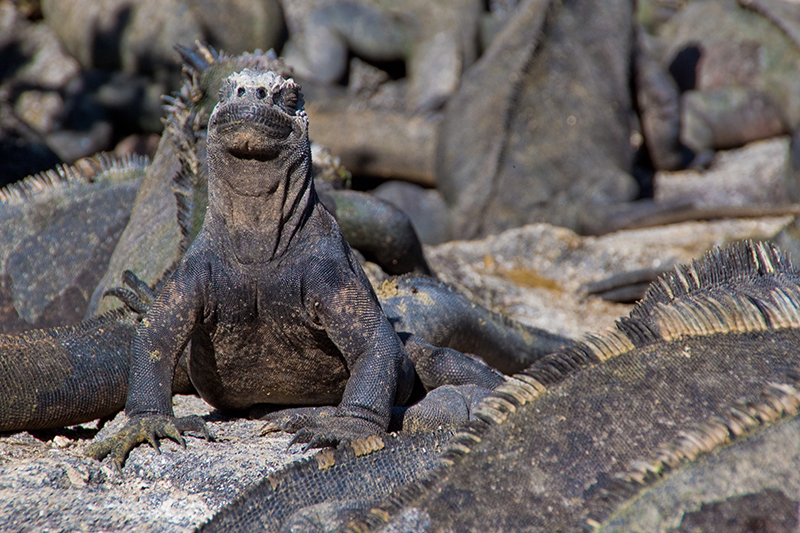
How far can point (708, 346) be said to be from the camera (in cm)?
166

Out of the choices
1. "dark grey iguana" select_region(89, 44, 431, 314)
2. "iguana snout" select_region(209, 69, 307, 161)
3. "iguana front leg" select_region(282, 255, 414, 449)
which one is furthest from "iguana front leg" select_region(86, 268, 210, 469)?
"dark grey iguana" select_region(89, 44, 431, 314)

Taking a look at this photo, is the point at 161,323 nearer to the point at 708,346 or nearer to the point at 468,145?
the point at 708,346

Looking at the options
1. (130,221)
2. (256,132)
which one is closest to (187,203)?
(130,221)

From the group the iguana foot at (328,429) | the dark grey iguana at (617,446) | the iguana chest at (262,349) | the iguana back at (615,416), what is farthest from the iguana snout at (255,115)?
the iguana back at (615,416)

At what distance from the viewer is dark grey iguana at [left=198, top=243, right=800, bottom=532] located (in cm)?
138

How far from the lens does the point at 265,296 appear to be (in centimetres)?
247

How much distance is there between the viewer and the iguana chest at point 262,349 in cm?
246

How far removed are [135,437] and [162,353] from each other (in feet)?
0.91

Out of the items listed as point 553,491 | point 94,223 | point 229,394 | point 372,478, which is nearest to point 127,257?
point 94,223

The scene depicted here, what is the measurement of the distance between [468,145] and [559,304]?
293cm

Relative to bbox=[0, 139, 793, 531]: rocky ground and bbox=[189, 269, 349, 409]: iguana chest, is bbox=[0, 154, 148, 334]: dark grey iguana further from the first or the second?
bbox=[189, 269, 349, 409]: iguana chest

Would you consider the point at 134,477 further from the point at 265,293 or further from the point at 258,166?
the point at 258,166

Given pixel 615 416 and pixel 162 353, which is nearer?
pixel 615 416

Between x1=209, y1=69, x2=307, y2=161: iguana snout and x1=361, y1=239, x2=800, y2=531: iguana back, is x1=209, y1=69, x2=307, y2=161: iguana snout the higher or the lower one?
the higher one
